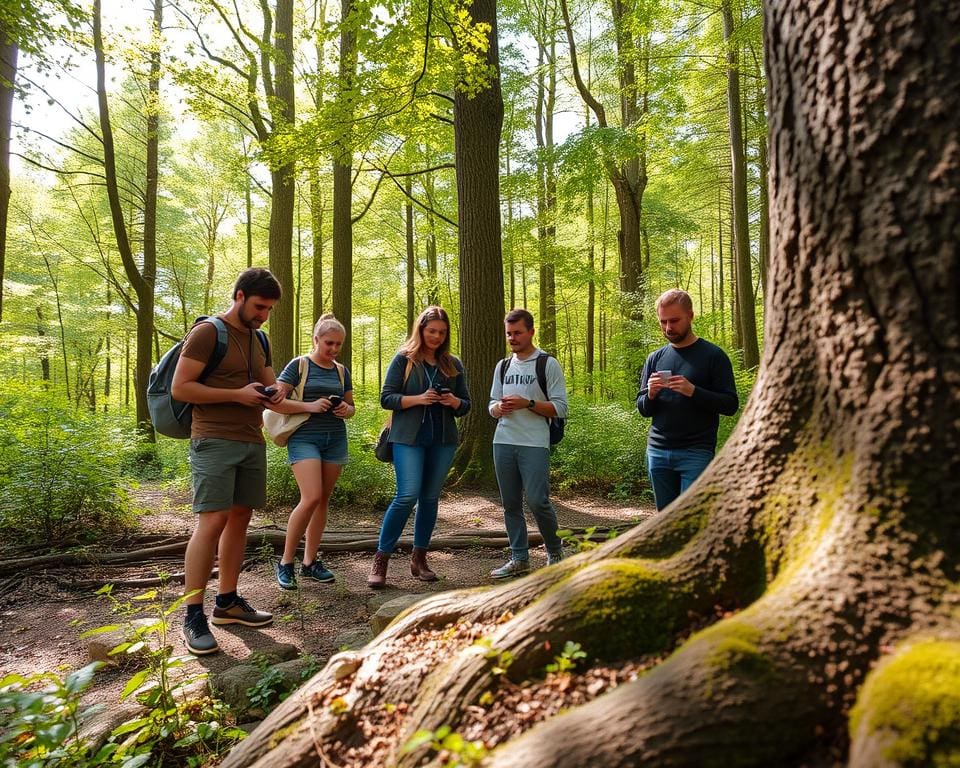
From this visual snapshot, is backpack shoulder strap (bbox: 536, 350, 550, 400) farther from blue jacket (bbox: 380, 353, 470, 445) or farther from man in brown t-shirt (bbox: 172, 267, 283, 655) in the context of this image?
man in brown t-shirt (bbox: 172, 267, 283, 655)

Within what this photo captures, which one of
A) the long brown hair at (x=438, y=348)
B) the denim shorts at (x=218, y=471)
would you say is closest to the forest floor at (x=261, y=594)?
the denim shorts at (x=218, y=471)

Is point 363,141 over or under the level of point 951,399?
over

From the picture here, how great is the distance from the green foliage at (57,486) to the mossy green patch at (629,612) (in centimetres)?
607

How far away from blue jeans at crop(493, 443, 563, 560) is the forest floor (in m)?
0.61

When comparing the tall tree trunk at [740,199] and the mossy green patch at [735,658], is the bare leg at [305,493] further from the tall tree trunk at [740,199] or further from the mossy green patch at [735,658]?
the tall tree trunk at [740,199]

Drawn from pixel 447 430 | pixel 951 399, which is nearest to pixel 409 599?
pixel 447 430

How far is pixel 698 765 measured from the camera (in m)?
1.23

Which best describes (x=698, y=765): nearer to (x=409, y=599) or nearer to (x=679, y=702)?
(x=679, y=702)

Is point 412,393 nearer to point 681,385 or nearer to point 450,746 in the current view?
point 681,385

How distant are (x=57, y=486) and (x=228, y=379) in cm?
371

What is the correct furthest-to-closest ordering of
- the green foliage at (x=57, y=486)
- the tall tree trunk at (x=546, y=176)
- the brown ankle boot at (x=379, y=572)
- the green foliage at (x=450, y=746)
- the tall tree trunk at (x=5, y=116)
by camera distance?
the tall tree trunk at (x=546, y=176), the tall tree trunk at (x=5, y=116), the green foliage at (x=57, y=486), the brown ankle boot at (x=379, y=572), the green foliage at (x=450, y=746)

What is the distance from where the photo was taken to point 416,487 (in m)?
4.40

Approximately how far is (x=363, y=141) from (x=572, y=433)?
18.9 ft

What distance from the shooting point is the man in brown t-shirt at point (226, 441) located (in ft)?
11.3
